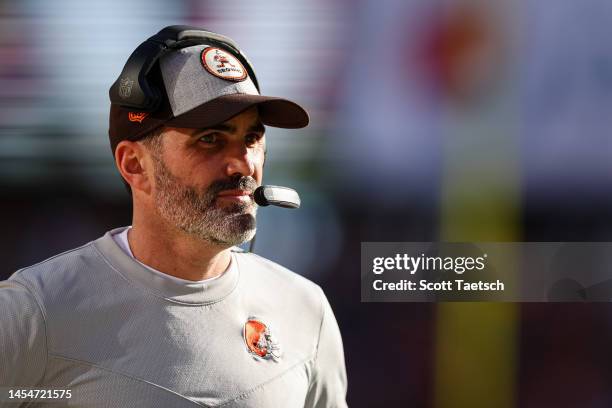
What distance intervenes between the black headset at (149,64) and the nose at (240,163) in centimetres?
16

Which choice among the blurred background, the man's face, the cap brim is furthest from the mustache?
the blurred background

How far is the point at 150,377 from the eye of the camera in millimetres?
1301

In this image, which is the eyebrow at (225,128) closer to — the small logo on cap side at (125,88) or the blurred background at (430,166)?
the small logo on cap side at (125,88)

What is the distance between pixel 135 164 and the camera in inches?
57.1

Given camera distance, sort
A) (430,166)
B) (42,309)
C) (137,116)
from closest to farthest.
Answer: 1. (42,309)
2. (137,116)
3. (430,166)

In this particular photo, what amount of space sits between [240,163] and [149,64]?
24cm

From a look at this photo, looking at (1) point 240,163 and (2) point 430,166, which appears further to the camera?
(2) point 430,166

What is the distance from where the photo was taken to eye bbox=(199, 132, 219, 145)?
1364mm

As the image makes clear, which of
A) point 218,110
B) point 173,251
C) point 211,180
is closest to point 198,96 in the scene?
point 218,110

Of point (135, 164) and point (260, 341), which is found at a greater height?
point (135, 164)

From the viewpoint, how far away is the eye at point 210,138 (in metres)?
1.36

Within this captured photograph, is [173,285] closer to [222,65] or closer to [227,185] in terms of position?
[227,185]

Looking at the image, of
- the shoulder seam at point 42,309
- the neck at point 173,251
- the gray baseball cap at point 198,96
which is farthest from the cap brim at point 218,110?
the shoulder seam at point 42,309

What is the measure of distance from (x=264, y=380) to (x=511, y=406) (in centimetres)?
131
